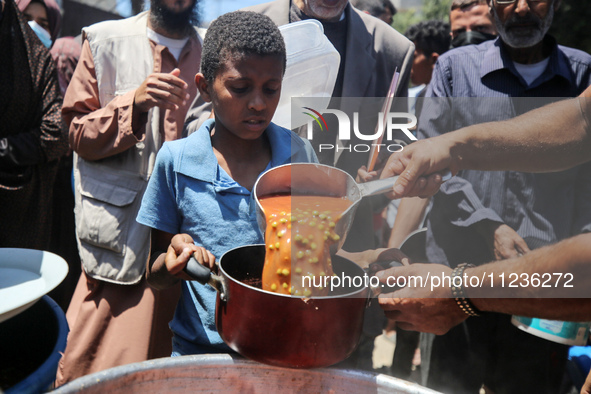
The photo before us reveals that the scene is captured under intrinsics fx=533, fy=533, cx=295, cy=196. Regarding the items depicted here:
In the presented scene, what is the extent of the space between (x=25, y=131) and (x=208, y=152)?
4.90ft

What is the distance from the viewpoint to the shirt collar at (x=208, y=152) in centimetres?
162

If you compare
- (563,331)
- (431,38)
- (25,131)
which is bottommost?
(563,331)

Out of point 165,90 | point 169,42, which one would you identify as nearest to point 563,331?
point 165,90

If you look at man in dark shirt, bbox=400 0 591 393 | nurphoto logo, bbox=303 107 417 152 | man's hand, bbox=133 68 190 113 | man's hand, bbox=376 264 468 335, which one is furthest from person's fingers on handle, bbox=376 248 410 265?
man's hand, bbox=133 68 190 113

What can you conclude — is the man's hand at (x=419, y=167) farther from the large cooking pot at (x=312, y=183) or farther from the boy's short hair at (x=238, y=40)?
the boy's short hair at (x=238, y=40)

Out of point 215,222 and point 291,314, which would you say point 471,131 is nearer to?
point 215,222

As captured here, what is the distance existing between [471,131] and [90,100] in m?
1.63

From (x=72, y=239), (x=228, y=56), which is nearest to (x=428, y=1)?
(x=72, y=239)

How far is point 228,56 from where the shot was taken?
A: 1.69m

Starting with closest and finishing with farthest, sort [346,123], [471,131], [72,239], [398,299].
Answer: [398,299], [471,131], [346,123], [72,239]

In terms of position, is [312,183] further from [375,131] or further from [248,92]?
[375,131]

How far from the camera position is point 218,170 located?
1661 millimetres

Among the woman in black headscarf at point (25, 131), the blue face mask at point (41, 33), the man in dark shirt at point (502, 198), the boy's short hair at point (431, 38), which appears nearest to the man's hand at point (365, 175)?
the man in dark shirt at point (502, 198)

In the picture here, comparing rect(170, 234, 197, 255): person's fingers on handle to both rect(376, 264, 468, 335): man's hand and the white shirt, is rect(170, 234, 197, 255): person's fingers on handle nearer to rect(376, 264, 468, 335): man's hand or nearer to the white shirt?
rect(376, 264, 468, 335): man's hand
